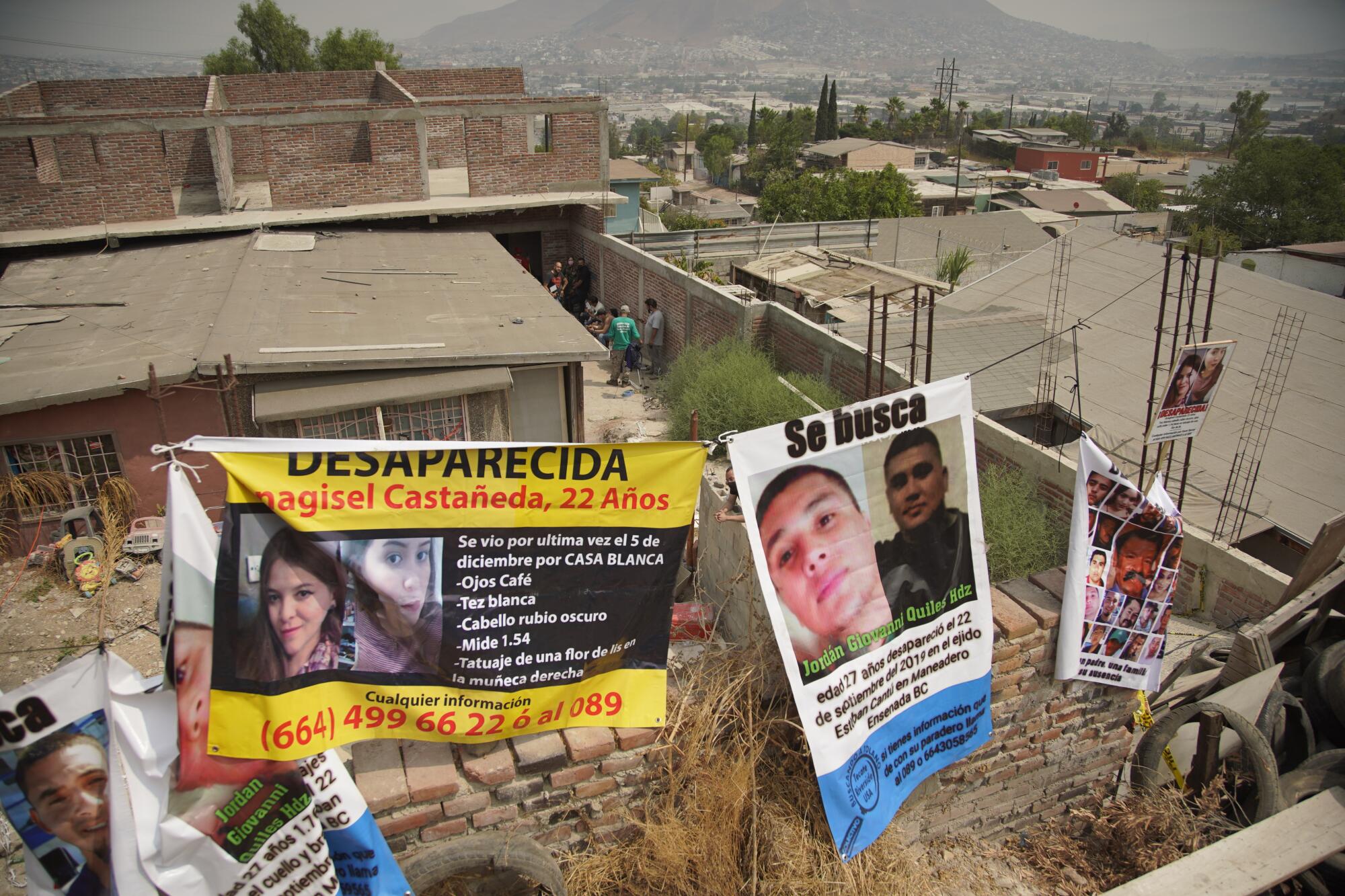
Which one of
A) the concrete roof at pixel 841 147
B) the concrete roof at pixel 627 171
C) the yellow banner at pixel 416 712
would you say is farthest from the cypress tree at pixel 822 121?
the yellow banner at pixel 416 712

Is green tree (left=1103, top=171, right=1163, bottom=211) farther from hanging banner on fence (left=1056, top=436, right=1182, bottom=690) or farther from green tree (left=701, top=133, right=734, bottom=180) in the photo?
hanging banner on fence (left=1056, top=436, right=1182, bottom=690)

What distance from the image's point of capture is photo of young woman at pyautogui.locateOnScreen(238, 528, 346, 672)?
3.32 meters

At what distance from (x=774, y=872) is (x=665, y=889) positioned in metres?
0.51

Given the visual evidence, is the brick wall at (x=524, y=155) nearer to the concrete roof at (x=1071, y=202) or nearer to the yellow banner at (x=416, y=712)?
the yellow banner at (x=416, y=712)

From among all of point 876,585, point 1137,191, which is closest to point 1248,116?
point 1137,191

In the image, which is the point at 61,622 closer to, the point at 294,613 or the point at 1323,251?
the point at 294,613

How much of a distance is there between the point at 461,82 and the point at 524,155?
9.91m

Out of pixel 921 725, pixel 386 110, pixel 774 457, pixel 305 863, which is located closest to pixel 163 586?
pixel 305 863

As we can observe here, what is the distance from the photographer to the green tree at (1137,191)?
74.9 metres

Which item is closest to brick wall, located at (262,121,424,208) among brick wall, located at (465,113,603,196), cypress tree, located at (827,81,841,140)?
brick wall, located at (465,113,603,196)

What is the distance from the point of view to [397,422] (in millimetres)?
10406

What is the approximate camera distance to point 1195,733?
17.5ft

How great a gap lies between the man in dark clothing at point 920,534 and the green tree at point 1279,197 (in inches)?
2547

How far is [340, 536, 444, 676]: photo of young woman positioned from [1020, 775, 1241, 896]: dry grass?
3.80 m
